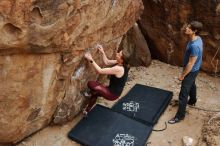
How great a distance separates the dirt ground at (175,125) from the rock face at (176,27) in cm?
49

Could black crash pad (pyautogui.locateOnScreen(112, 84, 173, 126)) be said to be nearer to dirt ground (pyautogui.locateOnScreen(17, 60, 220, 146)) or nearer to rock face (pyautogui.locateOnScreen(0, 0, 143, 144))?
dirt ground (pyautogui.locateOnScreen(17, 60, 220, 146))

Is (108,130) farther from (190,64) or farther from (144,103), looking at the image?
(190,64)

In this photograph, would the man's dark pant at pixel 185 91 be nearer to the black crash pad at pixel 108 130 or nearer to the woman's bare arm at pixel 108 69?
the black crash pad at pixel 108 130

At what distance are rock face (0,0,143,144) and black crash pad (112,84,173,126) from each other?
898 millimetres

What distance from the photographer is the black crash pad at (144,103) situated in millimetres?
6070

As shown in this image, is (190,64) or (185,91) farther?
(185,91)

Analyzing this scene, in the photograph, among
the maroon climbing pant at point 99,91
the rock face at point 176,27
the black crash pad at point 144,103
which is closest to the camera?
the maroon climbing pant at point 99,91

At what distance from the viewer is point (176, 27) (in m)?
7.86

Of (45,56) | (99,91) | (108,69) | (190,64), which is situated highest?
Result: (45,56)

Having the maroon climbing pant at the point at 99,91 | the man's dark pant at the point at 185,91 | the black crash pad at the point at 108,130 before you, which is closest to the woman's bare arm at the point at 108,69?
the maroon climbing pant at the point at 99,91

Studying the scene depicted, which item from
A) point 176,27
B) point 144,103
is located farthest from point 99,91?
point 176,27

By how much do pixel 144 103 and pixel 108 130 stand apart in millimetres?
1184

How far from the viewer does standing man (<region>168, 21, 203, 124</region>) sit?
5.42 metres

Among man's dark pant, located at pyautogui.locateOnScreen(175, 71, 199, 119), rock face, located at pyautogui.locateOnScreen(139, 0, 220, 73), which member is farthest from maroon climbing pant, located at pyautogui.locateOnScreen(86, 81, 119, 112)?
rock face, located at pyautogui.locateOnScreen(139, 0, 220, 73)
